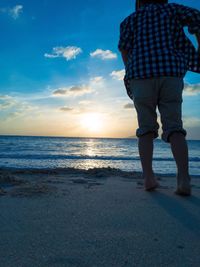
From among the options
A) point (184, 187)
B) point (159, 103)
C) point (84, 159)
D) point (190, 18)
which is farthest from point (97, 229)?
point (84, 159)

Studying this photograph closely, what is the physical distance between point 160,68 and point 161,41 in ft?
0.82

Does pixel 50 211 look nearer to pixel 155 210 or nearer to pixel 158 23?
pixel 155 210

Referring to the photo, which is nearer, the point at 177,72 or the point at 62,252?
the point at 62,252

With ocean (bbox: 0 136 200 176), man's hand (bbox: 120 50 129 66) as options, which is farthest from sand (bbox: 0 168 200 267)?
ocean (bbox: 0 136 200 176)

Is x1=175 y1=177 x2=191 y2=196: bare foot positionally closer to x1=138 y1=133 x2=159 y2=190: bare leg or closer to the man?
the man

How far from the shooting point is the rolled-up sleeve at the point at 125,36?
109 inches

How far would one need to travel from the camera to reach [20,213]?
1833 mm

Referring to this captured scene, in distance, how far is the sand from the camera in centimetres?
120

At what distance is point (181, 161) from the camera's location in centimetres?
253

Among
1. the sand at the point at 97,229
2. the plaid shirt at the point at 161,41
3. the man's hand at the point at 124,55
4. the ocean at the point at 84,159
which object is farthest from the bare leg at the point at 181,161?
the ocean at the point at 84,159

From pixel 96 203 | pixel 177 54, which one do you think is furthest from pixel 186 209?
pixel 177 54

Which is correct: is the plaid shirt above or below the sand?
above

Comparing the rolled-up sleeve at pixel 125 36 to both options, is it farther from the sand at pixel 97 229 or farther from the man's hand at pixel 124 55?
the sand at pixel 97 229

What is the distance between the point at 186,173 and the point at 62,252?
154 cm
